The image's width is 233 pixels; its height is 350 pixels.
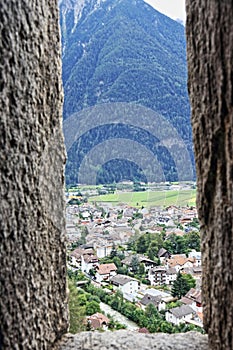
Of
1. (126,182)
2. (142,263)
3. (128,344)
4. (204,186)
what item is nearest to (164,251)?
(142,263)

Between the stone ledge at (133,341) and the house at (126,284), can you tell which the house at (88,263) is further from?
the stone ledge at (133,341)

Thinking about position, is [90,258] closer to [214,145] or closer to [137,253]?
[137,253]

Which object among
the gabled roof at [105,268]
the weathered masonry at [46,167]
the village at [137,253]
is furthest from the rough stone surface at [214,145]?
the gabled roof at [105,268]

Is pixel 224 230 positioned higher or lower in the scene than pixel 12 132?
lower

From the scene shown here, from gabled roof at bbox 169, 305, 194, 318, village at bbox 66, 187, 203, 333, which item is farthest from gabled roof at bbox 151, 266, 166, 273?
gabled roof at bbox 169, 305, 194, 318

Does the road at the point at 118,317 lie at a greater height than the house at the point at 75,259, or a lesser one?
lesser

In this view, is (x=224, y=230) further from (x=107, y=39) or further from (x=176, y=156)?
(x=107, y=39)
